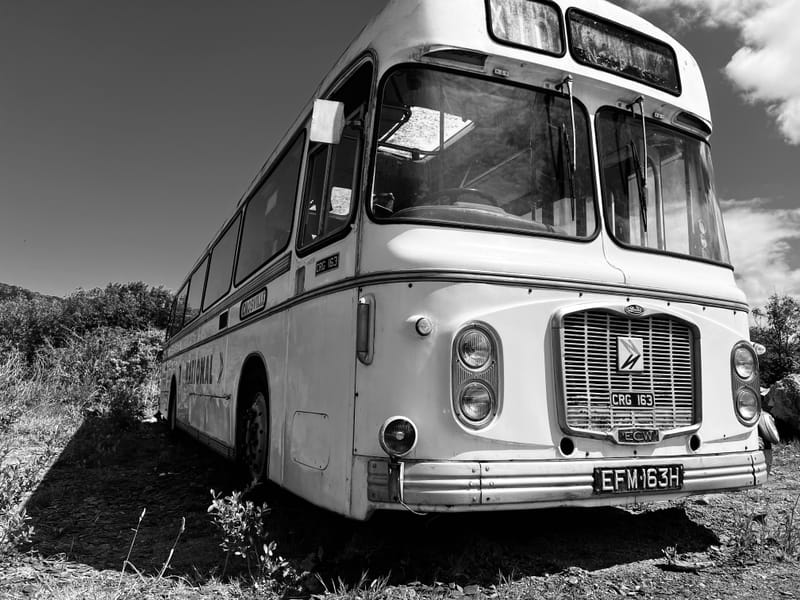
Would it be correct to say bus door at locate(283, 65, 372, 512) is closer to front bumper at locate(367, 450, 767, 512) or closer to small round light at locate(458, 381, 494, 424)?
front bumper at locate(367, 450, 767, 512)

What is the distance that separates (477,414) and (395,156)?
4.85 ft

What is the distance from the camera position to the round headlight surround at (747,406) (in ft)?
13.3

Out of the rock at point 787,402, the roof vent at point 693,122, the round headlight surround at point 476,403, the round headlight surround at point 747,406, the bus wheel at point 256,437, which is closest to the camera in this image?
the round headlight surround at point 476,403

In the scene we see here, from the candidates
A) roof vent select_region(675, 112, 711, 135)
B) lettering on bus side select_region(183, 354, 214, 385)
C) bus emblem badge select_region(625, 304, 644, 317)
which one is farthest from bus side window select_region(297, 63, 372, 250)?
lettering on bus side select_region(183, 354, 214, 385)

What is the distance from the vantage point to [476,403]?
3.29m

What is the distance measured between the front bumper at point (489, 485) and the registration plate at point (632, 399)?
0.30 meters

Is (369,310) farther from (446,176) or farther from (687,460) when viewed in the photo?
(687,460)

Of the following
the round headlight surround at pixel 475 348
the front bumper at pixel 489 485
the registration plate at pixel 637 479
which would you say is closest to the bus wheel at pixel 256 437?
the front bumper at pixel 489 485

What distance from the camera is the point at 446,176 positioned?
11.7ft

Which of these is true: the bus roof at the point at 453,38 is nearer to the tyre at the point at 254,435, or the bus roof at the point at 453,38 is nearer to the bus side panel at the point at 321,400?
the bus side panel at the point at 321,400

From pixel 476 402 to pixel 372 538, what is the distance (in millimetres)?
1125

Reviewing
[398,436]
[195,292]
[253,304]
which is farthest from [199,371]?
[398,436]

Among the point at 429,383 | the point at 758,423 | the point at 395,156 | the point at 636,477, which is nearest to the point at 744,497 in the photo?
the point at 758,423

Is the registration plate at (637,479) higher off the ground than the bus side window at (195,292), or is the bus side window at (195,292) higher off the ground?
the bus side window at (195,292)
